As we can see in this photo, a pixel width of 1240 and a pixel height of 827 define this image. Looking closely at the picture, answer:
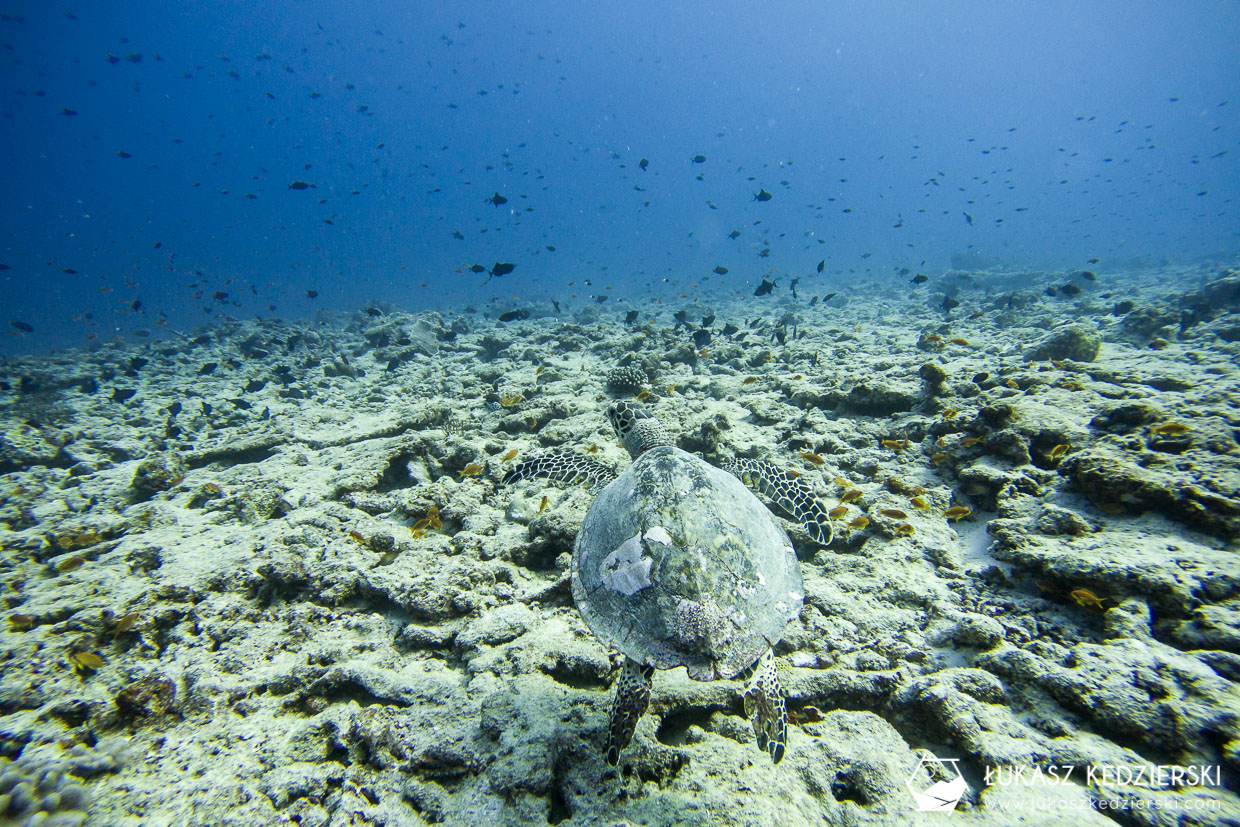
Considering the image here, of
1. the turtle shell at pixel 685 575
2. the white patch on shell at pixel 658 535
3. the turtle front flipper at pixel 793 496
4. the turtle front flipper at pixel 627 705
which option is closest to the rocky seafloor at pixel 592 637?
the turtle front flipper at pixel 627 705

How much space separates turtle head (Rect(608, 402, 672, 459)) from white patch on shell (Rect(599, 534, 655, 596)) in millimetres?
1782

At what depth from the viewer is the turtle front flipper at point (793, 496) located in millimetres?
4074

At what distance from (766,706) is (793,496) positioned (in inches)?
86.1

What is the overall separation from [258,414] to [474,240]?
13854 centimetres

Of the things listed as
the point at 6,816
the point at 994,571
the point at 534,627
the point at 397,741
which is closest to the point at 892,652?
the point at 994,571

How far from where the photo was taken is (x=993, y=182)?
15850 centimetres

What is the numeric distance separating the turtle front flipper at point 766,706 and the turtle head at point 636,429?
7.92ft

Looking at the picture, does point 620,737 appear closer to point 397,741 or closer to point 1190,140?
point 397,741

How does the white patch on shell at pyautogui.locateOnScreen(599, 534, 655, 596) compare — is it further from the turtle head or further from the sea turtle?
the turtle head

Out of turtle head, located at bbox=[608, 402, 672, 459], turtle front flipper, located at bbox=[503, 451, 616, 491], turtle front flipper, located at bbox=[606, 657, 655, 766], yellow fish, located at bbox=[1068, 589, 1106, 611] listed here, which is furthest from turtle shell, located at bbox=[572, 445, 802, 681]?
yellow fish, located at bbox=[1068, 589, 1106, 611]

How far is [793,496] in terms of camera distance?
14.2ft

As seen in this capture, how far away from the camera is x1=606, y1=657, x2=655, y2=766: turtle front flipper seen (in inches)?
97.7

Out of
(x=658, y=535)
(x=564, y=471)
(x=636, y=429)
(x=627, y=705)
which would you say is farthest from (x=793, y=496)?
(x=627, y=705)

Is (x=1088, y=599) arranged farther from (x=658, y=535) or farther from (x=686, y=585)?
(x=658, y=535)
